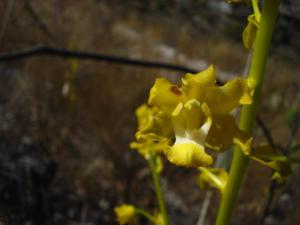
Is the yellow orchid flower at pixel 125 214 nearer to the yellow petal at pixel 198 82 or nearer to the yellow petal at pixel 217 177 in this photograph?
the yellow petal at pixel 217 177

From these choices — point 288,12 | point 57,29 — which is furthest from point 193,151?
point 57,29

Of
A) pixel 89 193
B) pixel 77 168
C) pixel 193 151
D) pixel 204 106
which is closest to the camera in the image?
pixel 193 151

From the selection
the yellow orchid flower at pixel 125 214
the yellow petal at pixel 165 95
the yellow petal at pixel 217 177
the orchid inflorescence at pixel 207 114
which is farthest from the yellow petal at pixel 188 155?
the yellow orchid flower at pixel 125 214

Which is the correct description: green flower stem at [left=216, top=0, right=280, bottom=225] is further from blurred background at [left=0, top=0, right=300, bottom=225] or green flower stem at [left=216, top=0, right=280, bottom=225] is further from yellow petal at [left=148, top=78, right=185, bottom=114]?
blurred background at [left=0, top=0, right=300, bottom=225]

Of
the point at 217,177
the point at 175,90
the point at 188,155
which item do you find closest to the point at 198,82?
the point at 175,90

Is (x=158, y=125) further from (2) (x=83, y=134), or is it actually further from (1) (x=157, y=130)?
(2) (x=83, y=134)

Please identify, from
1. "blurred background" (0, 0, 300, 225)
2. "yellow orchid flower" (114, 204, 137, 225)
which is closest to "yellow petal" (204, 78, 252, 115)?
"yellow orchid flower" (114, 204, 137, 225)

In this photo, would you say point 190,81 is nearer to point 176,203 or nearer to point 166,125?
point 166,125
